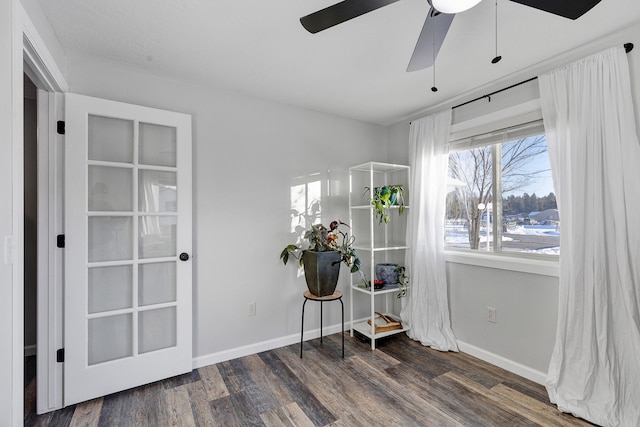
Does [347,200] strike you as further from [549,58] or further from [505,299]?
[549,58]

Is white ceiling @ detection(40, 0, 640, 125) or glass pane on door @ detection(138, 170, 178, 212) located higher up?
white ceiling @ detection(40, 0, 640, 125)

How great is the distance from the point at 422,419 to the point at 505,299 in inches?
47.1

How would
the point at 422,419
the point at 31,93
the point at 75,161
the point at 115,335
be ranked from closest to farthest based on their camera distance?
1. the point at 422,419
2. the point at 75,161
3. the point at 115,335
4. the point at 31,93

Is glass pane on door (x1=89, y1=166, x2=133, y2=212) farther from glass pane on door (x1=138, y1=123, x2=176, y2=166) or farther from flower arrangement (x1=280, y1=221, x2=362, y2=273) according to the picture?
flower arrangement (x1=280, y1=221, x2=362, y2=273)

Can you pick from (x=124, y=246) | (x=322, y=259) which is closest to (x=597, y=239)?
(x=322, y=259)

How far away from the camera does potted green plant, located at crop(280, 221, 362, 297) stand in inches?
104

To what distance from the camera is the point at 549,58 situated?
2.07 m

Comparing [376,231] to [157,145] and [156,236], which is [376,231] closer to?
[156,236]

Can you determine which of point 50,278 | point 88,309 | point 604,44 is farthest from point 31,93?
point 604,44

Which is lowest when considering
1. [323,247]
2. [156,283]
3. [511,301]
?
[511,301]

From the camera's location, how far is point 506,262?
2430 millimetres

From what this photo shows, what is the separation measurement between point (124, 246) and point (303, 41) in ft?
6.06
